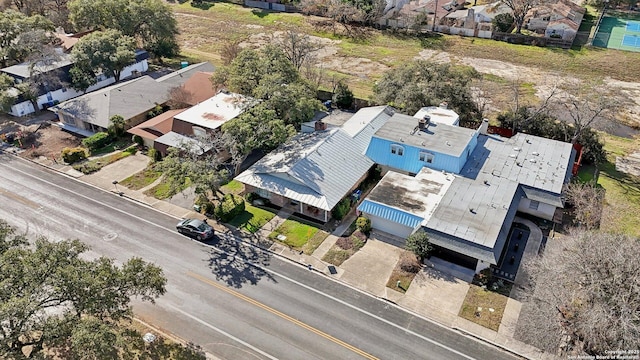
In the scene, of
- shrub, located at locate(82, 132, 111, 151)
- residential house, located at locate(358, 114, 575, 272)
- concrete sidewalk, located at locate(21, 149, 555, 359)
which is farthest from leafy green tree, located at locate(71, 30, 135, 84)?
residential house, located at locate(358, 114, 575, 272)

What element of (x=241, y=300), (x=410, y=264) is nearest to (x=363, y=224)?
(x=410, y=264)

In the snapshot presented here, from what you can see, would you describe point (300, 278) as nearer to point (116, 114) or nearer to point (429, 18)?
point (116, 114)

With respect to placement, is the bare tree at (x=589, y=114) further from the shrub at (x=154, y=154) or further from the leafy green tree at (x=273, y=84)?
the shrub at (x=154, y=154)

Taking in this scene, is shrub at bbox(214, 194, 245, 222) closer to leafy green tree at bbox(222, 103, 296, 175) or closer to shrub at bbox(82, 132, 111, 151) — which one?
leafy green tree at bbox(222, 103, 296, 175)

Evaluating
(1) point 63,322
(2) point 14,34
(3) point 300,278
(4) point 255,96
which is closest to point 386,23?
(4) point 255,96

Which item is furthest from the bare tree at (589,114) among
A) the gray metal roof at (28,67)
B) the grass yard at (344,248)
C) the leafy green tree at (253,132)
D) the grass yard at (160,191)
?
the gray metal roof at (28,67)
